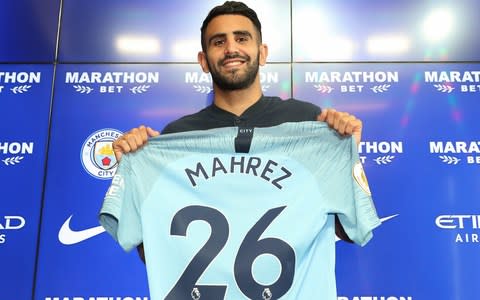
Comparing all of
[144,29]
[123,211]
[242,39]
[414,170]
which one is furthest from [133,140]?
[414,170]

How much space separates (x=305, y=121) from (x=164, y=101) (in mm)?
1000

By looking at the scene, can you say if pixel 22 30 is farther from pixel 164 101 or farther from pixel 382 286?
pixel 382 286

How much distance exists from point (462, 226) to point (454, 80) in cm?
63

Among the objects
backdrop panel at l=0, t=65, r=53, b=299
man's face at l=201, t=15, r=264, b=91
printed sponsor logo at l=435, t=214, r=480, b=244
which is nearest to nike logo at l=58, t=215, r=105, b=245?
backdrop panel at l=0, t=65, r=53, b=299

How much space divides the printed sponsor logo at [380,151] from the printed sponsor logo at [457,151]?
145 millimetres

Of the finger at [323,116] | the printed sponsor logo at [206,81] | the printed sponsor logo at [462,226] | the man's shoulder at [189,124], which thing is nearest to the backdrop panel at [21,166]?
the printed sponsor logo at [206,81]

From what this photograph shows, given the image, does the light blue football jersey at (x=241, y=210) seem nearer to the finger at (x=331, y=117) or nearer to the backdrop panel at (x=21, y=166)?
the finger at (x=331, y=117)

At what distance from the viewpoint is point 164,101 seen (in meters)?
2.23

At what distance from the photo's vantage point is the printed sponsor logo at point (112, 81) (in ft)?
7.38

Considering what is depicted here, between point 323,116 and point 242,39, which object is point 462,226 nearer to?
point 323,116

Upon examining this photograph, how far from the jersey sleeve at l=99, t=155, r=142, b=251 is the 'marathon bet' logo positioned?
824 mm

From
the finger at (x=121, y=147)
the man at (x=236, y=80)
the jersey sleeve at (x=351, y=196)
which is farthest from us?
the man at (x=236, y=80)

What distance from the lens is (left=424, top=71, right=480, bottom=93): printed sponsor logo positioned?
220 cm

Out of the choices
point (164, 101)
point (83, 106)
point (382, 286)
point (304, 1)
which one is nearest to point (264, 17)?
point (304, 1)
